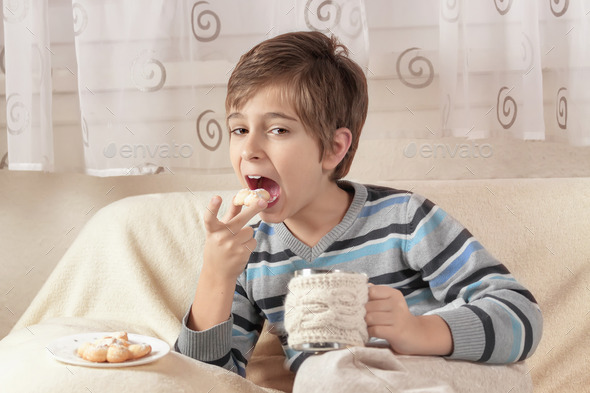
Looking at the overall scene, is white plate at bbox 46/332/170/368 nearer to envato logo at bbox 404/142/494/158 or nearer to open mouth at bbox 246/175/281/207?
open mouth at bbox 246/175/281/207

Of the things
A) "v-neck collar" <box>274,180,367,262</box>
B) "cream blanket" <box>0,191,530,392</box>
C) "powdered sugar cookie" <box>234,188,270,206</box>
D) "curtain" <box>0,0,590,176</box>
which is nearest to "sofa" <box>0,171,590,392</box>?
"cream blanket" <box>0,191,530,392</box>

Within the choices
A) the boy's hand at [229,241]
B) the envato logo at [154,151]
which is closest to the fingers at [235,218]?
the boy's hand at [229,241]

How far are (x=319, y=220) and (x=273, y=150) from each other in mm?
163

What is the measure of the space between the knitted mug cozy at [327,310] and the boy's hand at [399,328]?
→ 1.8 inches

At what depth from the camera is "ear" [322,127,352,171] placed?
1078 mm

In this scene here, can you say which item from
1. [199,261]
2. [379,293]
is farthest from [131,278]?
[379,293]

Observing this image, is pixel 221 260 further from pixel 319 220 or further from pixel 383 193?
pixel 383 193

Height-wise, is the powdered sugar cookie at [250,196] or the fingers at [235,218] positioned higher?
the powdered sugar cookie at [250,196]

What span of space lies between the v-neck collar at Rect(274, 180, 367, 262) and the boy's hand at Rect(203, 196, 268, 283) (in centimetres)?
12

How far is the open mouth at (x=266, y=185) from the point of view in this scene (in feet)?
3.36

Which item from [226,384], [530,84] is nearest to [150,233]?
[226,384]

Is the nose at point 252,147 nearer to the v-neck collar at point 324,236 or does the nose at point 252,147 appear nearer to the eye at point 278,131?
the eye at point 278,131

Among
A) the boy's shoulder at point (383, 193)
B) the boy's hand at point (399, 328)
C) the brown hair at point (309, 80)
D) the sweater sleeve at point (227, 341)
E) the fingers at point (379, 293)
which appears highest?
the brown hair at point (309, 80)

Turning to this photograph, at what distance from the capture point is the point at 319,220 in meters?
1.11
